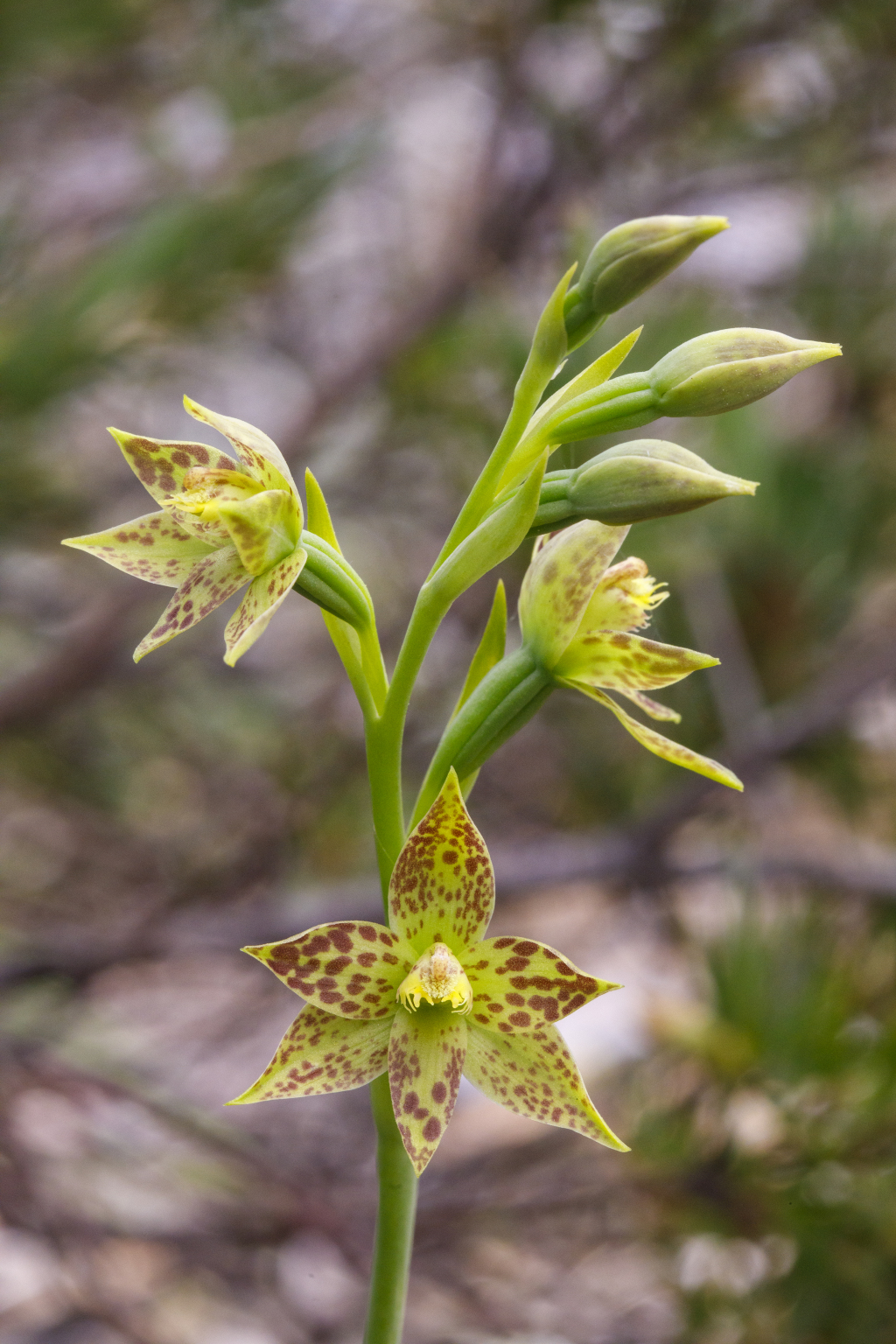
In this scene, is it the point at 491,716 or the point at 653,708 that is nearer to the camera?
the point at 491,716

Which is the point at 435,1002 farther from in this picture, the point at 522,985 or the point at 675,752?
the point at 675,752

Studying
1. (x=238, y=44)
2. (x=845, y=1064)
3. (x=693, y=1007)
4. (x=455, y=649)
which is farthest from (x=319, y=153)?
(x=845, y=1064)

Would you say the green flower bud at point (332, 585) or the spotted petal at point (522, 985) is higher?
the green flower bud at point (332, 585)

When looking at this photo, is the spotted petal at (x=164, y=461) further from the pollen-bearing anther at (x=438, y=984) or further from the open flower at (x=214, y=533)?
the pollen-bearing anther at (x=438, y=984)

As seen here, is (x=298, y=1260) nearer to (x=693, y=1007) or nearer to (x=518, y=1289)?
(x=518, y=1289)

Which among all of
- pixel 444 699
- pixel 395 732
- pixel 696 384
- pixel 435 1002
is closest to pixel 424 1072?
pixel 435 1002

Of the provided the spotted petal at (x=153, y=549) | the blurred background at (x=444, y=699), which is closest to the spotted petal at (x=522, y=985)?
the spotted petal at (x=153, y=549)

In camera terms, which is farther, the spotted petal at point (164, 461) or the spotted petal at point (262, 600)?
the spotted petal at point (164, 461)
